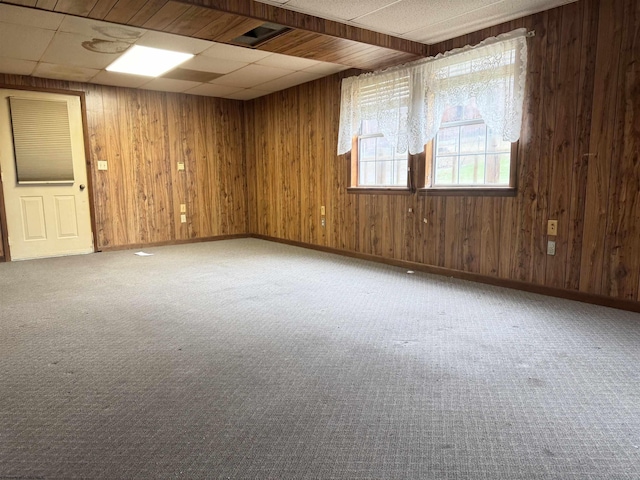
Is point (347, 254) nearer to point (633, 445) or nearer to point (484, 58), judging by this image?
point (484, 58)

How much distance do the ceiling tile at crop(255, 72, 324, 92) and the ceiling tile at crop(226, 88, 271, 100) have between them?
209mm

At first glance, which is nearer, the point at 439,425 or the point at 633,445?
the point at 633,445

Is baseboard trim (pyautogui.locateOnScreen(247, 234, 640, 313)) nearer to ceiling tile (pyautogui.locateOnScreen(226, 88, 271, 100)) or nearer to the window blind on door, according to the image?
ceiling tile (pyautogui.locateOnScreen(226, 88, 271, 100))

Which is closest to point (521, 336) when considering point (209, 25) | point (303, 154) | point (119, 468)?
point (119, 468)

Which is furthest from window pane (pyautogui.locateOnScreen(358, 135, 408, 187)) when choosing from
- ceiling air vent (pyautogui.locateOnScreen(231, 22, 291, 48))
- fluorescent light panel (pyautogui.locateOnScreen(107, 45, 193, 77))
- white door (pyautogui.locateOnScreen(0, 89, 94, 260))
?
white door (pyautogui.locateOnScreen(0, 89, 94, 260))

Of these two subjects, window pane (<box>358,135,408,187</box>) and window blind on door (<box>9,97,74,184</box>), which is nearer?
window pane (<box>358,135,408,187</box>)

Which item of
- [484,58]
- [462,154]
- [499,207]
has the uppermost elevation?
[484,58]

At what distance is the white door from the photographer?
16.5ft

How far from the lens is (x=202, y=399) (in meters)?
1.82

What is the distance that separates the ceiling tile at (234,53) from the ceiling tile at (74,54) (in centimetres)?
100

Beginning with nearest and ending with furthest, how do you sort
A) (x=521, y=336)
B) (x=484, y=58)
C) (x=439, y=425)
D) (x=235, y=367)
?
(x=439, y=425), (x=235, y=367), (x=521, y=336), (x=484, y=58)

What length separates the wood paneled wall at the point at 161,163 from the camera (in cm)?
566

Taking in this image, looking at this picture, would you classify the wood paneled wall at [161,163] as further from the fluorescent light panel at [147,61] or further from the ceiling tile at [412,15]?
the ceiling tile at [412,15]

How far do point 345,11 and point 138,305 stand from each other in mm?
2752
